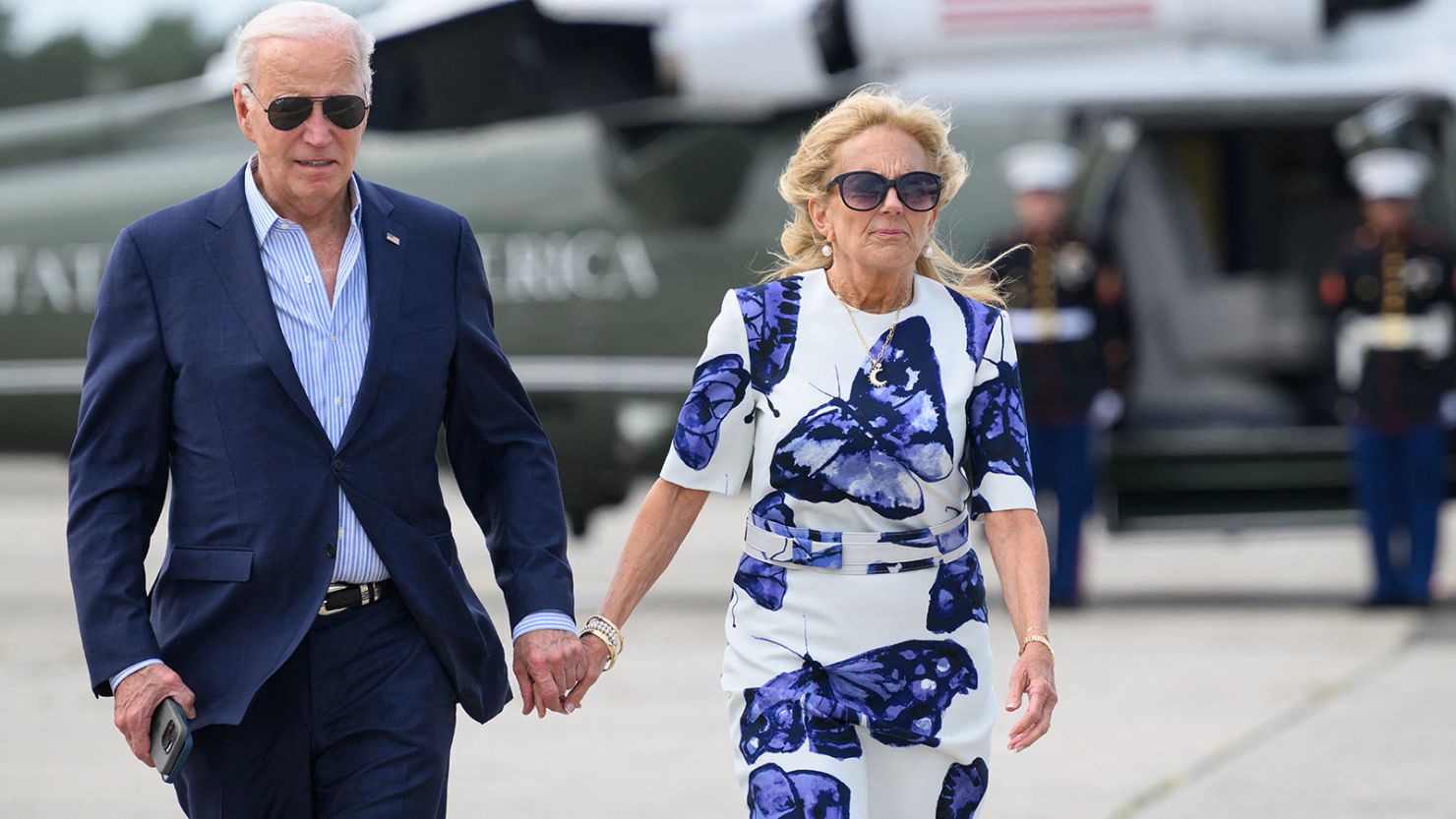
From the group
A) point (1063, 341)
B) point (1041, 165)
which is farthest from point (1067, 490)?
point (1041, 165)

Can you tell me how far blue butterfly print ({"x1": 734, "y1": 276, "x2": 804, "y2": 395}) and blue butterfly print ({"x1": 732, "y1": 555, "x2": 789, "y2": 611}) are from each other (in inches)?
10.0

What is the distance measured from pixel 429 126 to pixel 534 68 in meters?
0.65

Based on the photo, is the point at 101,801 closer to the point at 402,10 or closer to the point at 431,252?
the point at 431,252

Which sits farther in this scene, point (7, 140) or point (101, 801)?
point (7, 140)

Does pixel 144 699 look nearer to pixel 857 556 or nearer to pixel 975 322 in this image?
pixel 857 556

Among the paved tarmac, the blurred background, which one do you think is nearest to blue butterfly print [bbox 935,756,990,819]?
the paved tarmac

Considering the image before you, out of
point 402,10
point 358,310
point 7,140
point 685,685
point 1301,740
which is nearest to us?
point 358,310

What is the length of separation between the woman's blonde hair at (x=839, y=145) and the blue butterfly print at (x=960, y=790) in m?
0.73

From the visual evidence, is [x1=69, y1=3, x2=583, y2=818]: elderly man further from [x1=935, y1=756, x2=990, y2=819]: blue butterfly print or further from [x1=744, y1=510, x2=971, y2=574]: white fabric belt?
[x1=935, y1=756, x2=990, y2=819]: blue butterfly print

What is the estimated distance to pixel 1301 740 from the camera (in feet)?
20.3

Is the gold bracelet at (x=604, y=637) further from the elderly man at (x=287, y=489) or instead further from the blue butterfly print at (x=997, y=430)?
the blue butterfly print at (x=997, y=430)

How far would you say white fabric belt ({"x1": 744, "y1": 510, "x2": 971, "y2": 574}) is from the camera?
303cm

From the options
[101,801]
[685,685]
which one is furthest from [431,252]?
[685,685]

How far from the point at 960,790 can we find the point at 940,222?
267 inches
